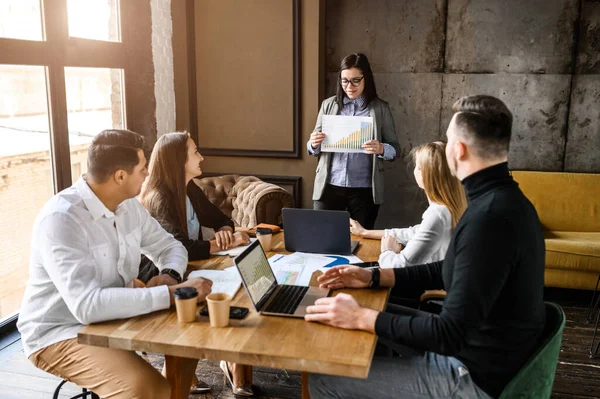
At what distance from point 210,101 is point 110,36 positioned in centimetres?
106

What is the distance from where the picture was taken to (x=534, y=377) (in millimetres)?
1623

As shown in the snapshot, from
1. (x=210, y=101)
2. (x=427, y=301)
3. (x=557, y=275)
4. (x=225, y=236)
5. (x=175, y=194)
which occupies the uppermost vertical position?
(x=210, y=101)

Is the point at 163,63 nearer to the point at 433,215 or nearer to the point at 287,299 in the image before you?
the point at 433,215

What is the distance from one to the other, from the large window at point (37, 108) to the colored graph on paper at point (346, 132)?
60.1 inches

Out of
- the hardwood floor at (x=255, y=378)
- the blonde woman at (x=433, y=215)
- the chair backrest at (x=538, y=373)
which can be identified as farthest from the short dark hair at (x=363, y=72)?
the chair backrest at (x=538, y=373)

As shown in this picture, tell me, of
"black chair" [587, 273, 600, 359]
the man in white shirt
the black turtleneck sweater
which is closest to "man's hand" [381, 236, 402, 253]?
the black turtleneck sweater

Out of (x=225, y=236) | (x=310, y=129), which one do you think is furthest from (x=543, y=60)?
(x=225, y=236)

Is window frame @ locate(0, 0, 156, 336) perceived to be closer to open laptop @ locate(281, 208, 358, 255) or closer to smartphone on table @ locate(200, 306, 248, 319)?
open laptop @ locate(281, 208, 358, 255)

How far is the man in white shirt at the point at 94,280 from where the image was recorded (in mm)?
1815

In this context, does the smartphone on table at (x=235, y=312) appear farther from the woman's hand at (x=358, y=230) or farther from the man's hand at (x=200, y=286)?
the woman's hand at (x=358, y=230)

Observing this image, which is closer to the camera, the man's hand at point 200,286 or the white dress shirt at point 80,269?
the white dress shirt at point 80,269

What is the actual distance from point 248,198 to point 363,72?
1239 mm

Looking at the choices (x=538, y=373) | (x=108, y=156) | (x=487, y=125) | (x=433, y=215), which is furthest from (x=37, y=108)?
(x=538, y=373)

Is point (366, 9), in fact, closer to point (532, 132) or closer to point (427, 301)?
point (532, 132)
